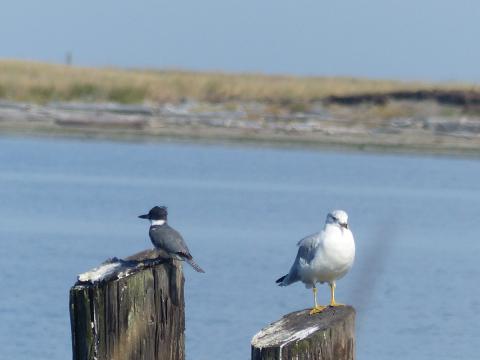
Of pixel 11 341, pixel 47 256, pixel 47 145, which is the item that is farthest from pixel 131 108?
pixel 11 341

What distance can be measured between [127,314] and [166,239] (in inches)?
60.5

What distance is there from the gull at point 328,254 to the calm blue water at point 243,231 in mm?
Answer: 236

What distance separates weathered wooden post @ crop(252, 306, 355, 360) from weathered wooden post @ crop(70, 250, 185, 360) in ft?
2.35

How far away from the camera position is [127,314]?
14.9 feet

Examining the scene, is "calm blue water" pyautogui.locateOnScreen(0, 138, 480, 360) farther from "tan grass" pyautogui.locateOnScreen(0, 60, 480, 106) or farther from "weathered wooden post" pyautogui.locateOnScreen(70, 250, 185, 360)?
"tan grass" pyautogui.locateOnScreen(0, 60, 480, 106)

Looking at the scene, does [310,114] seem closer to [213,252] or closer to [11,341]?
[213,252]

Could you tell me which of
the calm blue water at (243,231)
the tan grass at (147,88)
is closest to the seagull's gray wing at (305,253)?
the calm blue water at (243,231)

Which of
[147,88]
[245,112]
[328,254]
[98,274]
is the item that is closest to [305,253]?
[328,254]

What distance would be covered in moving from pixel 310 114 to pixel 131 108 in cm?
456

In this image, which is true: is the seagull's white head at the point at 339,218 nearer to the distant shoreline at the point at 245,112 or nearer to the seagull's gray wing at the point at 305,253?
the seagull's gray wing at the point at 305,253

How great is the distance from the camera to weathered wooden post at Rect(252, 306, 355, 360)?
3.78 m

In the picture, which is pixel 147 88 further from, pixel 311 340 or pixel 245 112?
pixel 311 340

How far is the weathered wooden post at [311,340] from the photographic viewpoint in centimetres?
378

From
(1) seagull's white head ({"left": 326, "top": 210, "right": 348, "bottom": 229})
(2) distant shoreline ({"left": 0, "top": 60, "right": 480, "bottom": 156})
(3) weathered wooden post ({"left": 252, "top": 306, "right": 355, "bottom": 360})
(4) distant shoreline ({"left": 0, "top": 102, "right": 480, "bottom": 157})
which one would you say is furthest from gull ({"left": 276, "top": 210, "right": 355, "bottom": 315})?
(4) distant shoreline ({"left": 0, "top": 102, "right": 480, "bottom": 157})
